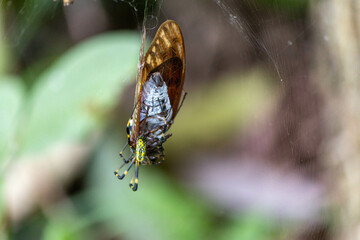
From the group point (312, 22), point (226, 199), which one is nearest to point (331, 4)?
point (312, 22)

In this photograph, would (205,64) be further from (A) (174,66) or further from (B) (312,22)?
(A) (174,66)

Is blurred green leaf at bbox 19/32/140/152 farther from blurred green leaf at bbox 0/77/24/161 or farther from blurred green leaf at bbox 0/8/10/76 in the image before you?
blurred green leaf at bbox 0/8/10/76

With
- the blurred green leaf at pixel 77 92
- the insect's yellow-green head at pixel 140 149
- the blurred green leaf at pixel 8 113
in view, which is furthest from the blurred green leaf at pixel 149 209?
the insect's yellow-green head at pixel 140 149

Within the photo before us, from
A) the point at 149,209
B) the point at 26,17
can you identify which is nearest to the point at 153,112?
the point at 149,209

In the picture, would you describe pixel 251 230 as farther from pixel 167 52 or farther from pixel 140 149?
pixel 167 52

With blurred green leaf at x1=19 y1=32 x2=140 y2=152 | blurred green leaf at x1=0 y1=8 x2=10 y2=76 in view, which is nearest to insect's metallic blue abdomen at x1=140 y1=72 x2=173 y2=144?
blurred green leaf at x1=19 y1=32 x2=140 y2=152
